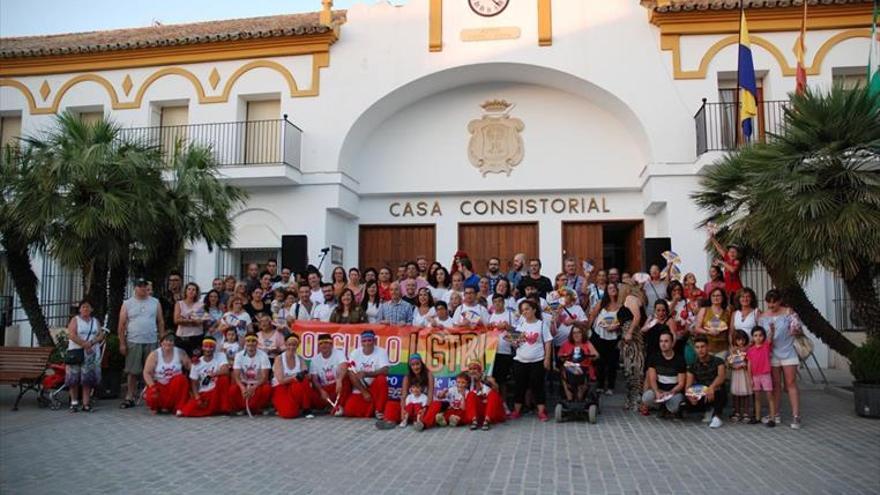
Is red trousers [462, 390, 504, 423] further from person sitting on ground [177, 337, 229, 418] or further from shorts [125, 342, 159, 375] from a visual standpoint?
shorts [125, 342, 159, 375]

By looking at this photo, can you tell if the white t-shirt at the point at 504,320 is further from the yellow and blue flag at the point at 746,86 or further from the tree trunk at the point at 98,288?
the yellow and blue flag at the point at 746,86

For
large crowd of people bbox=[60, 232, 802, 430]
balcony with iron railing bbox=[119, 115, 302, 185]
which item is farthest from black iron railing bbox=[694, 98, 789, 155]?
balcony with iron railing bbox=[119, 115, 302, 185]

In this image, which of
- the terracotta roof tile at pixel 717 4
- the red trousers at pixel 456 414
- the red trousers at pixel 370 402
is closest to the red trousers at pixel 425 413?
the red trousers at pixel 456 414

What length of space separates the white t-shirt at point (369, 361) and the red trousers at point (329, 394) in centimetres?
12

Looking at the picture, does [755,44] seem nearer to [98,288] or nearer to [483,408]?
[483,408]

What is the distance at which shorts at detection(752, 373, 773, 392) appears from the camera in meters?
8.19

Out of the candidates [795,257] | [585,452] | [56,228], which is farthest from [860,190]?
[56,228]

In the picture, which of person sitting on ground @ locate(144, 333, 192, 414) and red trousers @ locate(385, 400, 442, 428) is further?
person sitting on ground @ locate(144, 333, 192, 414)

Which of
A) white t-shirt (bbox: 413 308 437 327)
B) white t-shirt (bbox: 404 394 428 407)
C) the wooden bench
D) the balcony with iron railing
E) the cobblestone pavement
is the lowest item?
the cobblestone pavement

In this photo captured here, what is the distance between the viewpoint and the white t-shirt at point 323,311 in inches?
402

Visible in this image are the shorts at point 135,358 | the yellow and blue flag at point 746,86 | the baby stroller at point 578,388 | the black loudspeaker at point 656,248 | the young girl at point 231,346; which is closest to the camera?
the baby stroller at point 578,388

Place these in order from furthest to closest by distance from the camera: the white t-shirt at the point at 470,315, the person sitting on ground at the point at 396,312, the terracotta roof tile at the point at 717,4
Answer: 1. the terracotta roof tile at the point at 717,4
2. the person sitting on ground at the point at 396,312
3. the white t-shirt at the point at 470,315

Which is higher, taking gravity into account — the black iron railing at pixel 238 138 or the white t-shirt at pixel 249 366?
the black iron railing at pixel 238 138

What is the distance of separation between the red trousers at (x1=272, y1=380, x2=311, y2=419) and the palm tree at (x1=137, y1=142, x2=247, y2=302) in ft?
13.4
